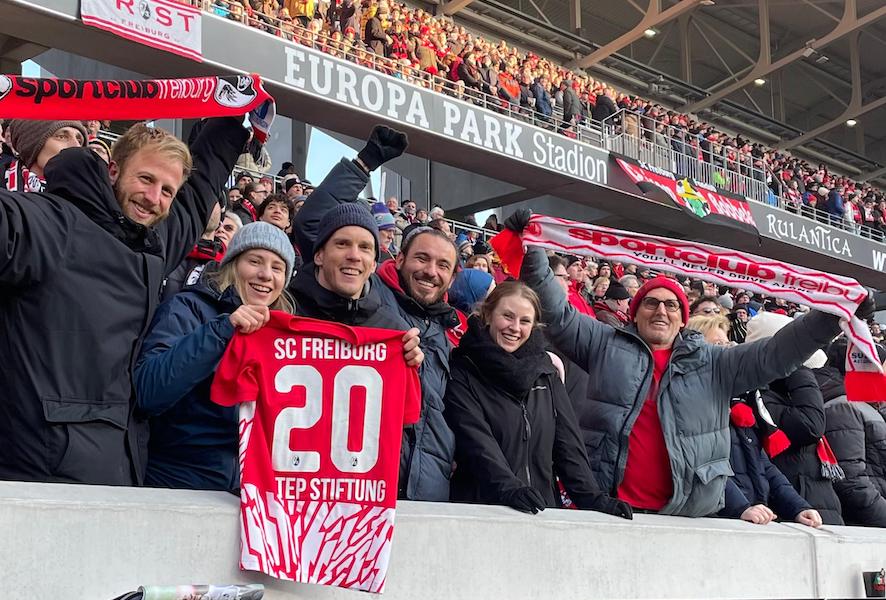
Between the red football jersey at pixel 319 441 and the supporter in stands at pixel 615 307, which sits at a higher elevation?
the supporter in stands at pixel 615 307

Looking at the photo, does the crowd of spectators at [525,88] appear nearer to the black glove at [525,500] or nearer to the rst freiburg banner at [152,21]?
the rst freiburg banner at [152,21]

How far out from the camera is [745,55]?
1123 inches

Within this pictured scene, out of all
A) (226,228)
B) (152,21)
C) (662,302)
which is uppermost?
(152,21)

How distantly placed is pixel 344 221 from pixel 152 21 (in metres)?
9.94

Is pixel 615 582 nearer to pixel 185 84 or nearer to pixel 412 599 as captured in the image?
pixel 412 599

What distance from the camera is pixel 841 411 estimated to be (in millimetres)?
4984

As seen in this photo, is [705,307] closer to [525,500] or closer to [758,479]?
[758,479]

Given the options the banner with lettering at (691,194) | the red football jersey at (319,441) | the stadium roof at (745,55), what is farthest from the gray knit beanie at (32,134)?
the stadium roof at (745,55)

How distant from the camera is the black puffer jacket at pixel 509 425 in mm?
3232

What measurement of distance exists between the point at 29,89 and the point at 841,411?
12.8ft

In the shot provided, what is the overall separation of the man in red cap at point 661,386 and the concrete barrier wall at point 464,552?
211 mm

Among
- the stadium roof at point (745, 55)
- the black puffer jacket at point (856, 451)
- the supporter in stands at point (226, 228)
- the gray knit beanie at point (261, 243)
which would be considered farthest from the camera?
the stadium roof at point (745, 55)

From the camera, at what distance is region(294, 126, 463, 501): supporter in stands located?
3.20 meters

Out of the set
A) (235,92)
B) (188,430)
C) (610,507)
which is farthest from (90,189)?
(610,507)
